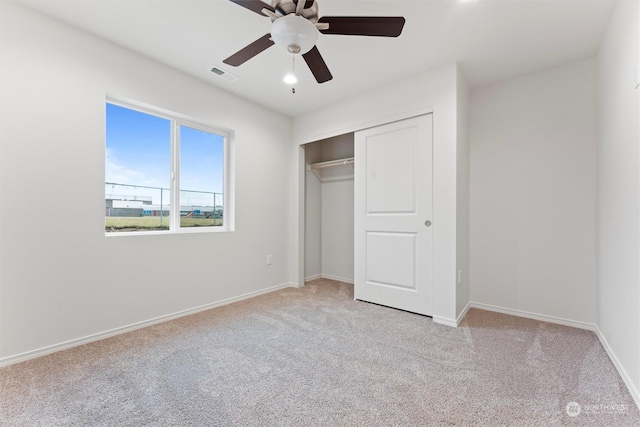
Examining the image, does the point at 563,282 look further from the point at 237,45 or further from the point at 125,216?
the point at 125,216

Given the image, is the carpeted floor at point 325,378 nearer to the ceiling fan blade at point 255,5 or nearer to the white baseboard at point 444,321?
the white baseboard at point 444,321

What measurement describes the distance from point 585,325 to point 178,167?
4.16 m

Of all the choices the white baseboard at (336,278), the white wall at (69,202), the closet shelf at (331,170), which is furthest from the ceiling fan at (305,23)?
the white baseboard at (336,278)

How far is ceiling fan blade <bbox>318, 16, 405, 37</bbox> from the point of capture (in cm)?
149

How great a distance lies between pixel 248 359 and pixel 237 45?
8.12 feet

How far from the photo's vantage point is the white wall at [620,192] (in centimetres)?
153

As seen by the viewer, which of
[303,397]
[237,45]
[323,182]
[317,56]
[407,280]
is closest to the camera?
[303,397]

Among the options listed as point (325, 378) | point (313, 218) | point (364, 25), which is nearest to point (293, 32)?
point (364, 25)

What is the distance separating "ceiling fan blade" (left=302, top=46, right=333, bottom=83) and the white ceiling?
0.37 meters

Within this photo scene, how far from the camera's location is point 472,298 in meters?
3.04

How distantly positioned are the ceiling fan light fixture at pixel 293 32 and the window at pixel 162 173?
1832mm

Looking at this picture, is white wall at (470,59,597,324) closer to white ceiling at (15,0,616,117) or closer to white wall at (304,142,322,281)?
white ceiling at (15,0,616,117)

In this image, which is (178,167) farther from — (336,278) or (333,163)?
(336,278)

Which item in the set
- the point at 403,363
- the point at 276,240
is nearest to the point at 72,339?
the point at 276,240
